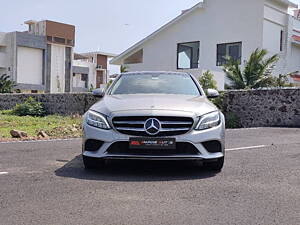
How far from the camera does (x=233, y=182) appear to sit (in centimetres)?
494

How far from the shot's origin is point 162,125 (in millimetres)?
5117

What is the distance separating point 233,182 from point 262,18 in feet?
61.9

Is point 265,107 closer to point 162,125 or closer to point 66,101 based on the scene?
point 162,125

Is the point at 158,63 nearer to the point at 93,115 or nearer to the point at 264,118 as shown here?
the point at 264,118

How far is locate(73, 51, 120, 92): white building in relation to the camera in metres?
60.5

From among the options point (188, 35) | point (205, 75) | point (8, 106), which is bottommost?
point (8, 106)

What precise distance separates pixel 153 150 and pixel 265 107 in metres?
10.1

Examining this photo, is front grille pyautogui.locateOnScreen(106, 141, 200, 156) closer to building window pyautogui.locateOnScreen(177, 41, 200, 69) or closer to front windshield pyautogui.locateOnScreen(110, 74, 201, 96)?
front windshield pyautogui.locateOnScreen(110, 74, 201, 96)

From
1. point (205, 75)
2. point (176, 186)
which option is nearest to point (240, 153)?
point (176, 186)

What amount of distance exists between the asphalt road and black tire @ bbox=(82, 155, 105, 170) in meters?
0.13

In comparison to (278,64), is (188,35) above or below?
above

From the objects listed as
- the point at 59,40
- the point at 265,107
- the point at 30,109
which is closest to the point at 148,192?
the point at 265,107

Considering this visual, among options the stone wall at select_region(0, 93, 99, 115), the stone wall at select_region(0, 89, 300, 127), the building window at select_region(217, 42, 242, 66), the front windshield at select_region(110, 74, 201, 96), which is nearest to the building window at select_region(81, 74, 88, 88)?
the stone wall at select_region(0, 93, 99, 115)

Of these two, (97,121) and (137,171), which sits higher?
(97,121)
